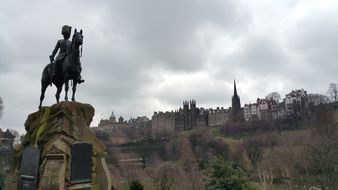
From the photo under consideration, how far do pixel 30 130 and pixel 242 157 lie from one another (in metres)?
57.9

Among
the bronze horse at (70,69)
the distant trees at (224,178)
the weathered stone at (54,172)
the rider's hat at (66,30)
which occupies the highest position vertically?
the rider's hat at (66,30)

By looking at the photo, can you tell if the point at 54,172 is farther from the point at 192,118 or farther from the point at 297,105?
the point at 192,118

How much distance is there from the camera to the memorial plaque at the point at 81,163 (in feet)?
35.6

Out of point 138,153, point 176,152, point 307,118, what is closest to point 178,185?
point 176,152

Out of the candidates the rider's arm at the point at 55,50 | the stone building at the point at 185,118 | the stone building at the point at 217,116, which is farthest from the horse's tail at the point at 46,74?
the stone building at the point at 217,116

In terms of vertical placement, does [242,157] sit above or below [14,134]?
below

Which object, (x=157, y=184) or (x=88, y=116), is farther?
(x=157, y=184)

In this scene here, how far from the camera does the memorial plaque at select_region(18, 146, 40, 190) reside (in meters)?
11.0

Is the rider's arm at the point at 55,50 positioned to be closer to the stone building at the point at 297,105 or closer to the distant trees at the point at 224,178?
the distant trees at the point at 224,178

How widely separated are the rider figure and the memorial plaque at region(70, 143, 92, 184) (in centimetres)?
305

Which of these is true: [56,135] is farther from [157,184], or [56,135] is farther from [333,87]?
[333,87]

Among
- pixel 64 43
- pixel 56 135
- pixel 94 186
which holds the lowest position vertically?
pixel 94 186

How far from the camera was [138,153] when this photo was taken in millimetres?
97500

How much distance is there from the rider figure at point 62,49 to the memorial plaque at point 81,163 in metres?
3.05
